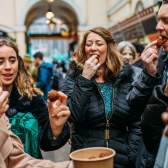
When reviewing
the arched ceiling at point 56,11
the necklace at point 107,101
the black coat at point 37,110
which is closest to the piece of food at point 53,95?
the black coat at point 37,110

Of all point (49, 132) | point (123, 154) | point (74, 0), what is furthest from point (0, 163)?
point (74, 0)

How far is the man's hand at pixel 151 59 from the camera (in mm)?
2521

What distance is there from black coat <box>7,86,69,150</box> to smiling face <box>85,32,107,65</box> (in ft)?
1.72

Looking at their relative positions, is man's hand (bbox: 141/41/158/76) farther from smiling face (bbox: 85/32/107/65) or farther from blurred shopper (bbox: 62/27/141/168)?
smiling face (bbox: 85/32/107/65)

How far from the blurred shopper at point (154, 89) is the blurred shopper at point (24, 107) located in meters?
0.54

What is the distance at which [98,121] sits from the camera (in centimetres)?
295

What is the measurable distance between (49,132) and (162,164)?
1.07 metres

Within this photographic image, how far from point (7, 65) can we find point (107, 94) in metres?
0.74

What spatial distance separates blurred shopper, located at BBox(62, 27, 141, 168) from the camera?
2938 mm

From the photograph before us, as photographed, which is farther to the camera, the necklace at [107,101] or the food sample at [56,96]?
the necklace at [107,101]

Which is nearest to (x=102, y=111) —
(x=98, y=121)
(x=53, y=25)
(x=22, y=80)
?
(x=98, y=121)

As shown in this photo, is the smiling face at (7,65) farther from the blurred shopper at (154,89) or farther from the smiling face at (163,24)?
the smiling face at (163,24)

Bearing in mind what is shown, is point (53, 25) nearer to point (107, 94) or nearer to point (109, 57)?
point (109, 57)

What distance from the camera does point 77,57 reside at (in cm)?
330
